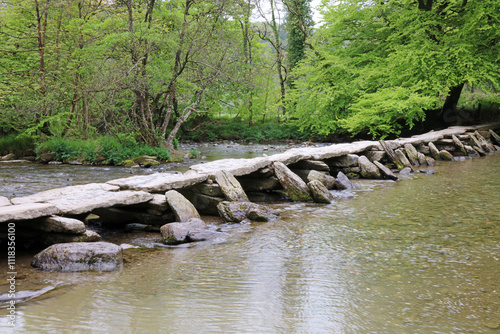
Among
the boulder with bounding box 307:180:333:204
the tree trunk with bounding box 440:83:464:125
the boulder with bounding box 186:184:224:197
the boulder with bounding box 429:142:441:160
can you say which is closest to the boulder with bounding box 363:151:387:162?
the boulder with bounding box 429:142:441:160

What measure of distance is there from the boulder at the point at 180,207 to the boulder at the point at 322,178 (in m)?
3.04

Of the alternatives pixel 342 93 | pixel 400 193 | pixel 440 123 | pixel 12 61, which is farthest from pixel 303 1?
pixel 400 193

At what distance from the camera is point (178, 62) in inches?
501

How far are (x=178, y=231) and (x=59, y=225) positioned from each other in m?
1.29

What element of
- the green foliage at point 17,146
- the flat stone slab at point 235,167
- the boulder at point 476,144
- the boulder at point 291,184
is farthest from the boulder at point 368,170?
the green foliage at point 17,146

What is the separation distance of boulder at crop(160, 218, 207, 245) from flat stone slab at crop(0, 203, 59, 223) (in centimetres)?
121

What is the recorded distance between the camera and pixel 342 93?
18.1m

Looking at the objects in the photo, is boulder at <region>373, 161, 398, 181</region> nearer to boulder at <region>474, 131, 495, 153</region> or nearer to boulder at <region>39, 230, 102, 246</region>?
boulder at <region>39, 230, 102, 246</region>

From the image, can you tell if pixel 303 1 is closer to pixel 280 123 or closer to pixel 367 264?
pixel 280 123

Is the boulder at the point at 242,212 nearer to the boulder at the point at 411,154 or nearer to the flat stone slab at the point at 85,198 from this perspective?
the flat stone slab at the point at 85,198

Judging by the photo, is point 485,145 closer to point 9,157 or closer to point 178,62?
point 178,62

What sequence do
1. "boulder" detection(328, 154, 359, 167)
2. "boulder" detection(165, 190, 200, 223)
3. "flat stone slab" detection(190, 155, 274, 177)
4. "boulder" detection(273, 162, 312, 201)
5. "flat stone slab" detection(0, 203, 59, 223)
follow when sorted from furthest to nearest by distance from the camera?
"boulder" detection(328, 154, 359, 167) → "boulder" detection(273, 162, 312, 201) → "flat stone slab" detection(190, 155, 274, 177) → "boulder" detection(165, 190, 200, 223) → "flat stone slab" detection(0, 203, 59, 223)

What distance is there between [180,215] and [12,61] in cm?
1328

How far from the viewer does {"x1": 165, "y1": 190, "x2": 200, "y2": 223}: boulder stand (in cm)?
496
